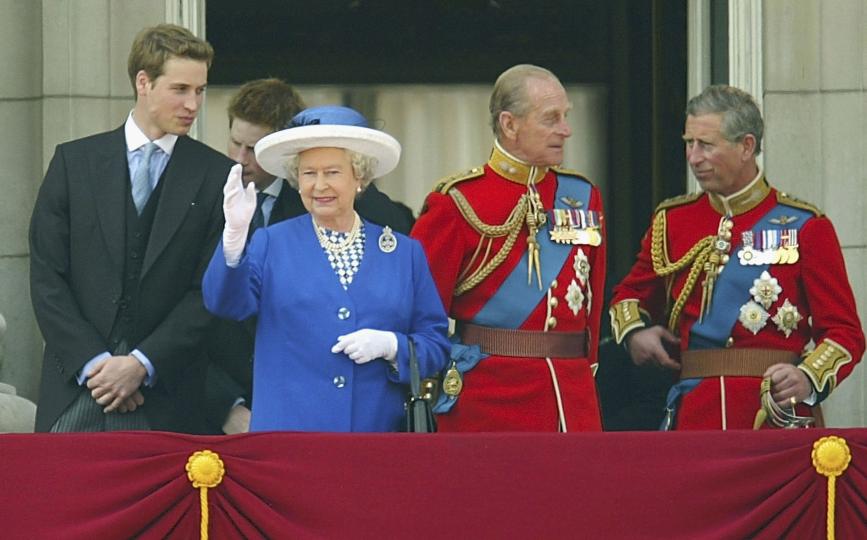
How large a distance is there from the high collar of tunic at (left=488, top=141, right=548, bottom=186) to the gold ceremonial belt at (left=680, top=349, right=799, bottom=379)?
2.37 feet

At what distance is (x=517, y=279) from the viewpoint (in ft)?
20.4

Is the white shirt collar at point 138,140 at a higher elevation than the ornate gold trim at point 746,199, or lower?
higher

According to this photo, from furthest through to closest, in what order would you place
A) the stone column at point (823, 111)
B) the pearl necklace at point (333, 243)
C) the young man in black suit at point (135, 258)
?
the stone column at point (823, 111), the young man in black suit at point (135, 258), the pearl necklace at point (333, 243)

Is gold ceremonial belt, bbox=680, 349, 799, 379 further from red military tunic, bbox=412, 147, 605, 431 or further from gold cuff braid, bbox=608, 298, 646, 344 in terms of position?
red military tunic, bbox=412, 147, 605, 431

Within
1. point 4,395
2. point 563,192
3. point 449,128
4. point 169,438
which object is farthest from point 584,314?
point 449,128

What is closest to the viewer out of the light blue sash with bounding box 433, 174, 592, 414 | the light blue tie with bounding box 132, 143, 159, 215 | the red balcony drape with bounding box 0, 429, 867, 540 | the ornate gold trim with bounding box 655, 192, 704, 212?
the red balcony drape with bounding box 0, 429, 867, 540

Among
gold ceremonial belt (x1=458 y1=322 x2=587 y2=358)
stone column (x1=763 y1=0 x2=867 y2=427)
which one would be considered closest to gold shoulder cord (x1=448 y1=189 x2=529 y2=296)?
gold ceremonial belt (x1=458 y1=322 x2=587 y2=358)

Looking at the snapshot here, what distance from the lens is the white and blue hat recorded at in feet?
18.3

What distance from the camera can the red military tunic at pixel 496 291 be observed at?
618cm

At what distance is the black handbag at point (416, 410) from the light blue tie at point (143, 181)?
1020 mm

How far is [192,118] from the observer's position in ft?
20.1

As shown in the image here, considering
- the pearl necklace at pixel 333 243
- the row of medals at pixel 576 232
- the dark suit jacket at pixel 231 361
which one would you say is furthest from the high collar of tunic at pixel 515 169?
the pearl necklace at pixel 333 243

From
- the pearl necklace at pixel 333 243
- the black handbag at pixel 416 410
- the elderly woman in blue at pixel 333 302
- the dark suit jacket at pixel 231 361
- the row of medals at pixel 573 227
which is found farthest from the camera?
the dark suit jacket at pixel 231 361

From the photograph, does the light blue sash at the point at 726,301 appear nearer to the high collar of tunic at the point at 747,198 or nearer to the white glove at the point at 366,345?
the high collar of tunic at the point at 747,198
